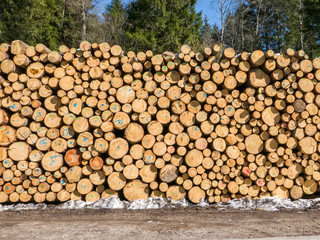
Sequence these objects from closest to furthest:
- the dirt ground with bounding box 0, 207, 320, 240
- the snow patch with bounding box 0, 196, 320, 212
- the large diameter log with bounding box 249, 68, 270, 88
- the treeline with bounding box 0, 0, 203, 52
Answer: the dirt ground with bounding box 0, 207, 320, 240 < the snow patch with bounding box 0, 196, 320, 212 < the large diameter log with bounding box 249, 68, 270, 88 < the treeline with bounding box 0, 0, 203, 52

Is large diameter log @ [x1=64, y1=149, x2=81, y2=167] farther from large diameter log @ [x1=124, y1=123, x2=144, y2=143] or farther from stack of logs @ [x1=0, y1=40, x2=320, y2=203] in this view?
large diameter log @ [x1=124, y1=123, x2=144, y2=143]

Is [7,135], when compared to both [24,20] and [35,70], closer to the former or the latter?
[35,70]

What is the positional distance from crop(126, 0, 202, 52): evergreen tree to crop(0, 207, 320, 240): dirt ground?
34.9 feet

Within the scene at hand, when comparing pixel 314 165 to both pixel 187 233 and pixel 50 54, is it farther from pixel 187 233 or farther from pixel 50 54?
pixel 50 54

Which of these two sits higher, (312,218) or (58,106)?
(58,106)

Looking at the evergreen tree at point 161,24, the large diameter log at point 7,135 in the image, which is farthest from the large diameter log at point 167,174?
the evergreen tree at point 161,24

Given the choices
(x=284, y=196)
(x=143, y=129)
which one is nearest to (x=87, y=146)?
(x=143, y=129)

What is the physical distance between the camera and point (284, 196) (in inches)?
154

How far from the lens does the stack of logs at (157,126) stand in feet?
12.4

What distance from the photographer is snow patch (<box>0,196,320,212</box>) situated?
3.67 m

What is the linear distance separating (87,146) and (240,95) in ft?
8.56

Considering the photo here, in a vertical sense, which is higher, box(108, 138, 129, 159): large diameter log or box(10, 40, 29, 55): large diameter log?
box(10, 40, 29, 55): large diameter log

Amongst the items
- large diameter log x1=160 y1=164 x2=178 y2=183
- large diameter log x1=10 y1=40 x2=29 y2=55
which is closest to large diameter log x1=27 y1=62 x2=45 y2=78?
large diameter log x1=10 y1=40 x2=29 y2=55

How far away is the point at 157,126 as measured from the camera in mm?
3809
